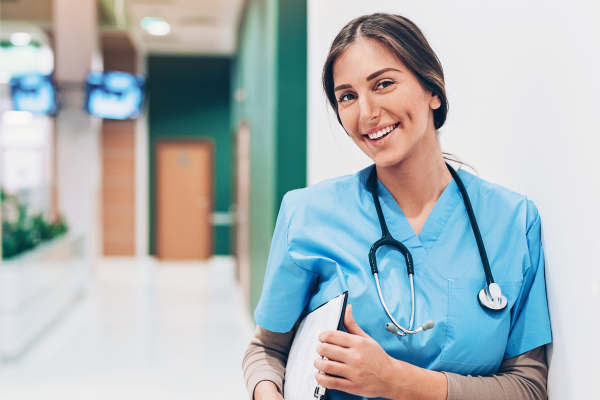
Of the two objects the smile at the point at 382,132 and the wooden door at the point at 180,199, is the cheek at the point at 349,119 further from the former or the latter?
the wooden door at the point at 180,199

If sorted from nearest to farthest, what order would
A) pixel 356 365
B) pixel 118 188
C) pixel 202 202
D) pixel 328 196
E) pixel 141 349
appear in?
1. pixel 356 365
2. pixel 328 196
3. pixel 141 349
4. pixel 118 188
5. pixel 202 202

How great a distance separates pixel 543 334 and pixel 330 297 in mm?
349

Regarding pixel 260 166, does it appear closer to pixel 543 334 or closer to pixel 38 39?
pixel 543 334

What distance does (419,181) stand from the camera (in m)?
0.97

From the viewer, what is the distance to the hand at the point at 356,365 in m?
0.77

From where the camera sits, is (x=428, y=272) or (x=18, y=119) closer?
(x=428, y=272)

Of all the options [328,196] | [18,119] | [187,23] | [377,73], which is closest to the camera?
[377,73]


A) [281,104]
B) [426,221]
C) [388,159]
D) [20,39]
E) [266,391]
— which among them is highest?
[20,39]

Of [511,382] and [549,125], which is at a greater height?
[549,125]

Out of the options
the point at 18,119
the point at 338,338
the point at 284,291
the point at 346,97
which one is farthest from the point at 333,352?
the point at 18,119

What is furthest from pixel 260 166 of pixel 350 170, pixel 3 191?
pixel 350 170

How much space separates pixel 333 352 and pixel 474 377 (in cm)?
24

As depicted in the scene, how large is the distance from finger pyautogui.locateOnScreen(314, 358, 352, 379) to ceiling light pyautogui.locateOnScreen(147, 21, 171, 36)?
6.69m

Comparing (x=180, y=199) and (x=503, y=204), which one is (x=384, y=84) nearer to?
(x=503, y=204)
